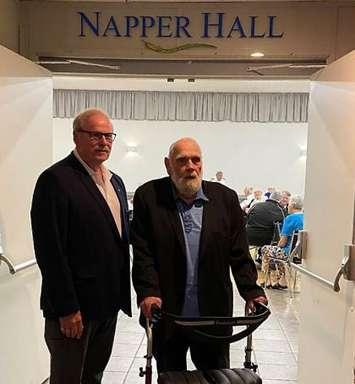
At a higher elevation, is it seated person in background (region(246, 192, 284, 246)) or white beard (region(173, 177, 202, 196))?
white beard (region(173, 177, 202, 196))

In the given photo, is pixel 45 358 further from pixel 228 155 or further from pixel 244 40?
pixel 228 155

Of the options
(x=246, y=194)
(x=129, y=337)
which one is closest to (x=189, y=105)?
(x=246, y=194)

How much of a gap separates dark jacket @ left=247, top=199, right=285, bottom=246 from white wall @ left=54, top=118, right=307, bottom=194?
3.69 m

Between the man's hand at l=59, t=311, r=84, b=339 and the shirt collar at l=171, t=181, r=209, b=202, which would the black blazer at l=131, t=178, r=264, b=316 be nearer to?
the shirt collar at l=171, t=181, r=209, b=202

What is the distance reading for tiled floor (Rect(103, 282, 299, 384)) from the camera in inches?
129

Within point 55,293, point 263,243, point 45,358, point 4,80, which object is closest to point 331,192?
point 55,293

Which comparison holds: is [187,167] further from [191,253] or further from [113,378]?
[113,378]

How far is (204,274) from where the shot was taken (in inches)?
77.2

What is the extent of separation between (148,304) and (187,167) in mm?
588

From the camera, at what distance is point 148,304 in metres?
1.84

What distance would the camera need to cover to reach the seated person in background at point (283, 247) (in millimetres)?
5582

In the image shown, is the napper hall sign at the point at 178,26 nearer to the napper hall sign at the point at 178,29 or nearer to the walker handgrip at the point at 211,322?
the napper hall sign at the point at 178,29

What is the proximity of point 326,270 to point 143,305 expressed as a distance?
1.12 m

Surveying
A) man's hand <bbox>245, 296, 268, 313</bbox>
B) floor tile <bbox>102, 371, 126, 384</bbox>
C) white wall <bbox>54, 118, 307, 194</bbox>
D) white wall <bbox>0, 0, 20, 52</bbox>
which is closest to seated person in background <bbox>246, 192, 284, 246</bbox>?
floor tile <bbox>102, 371, 126, 384</bbox>
